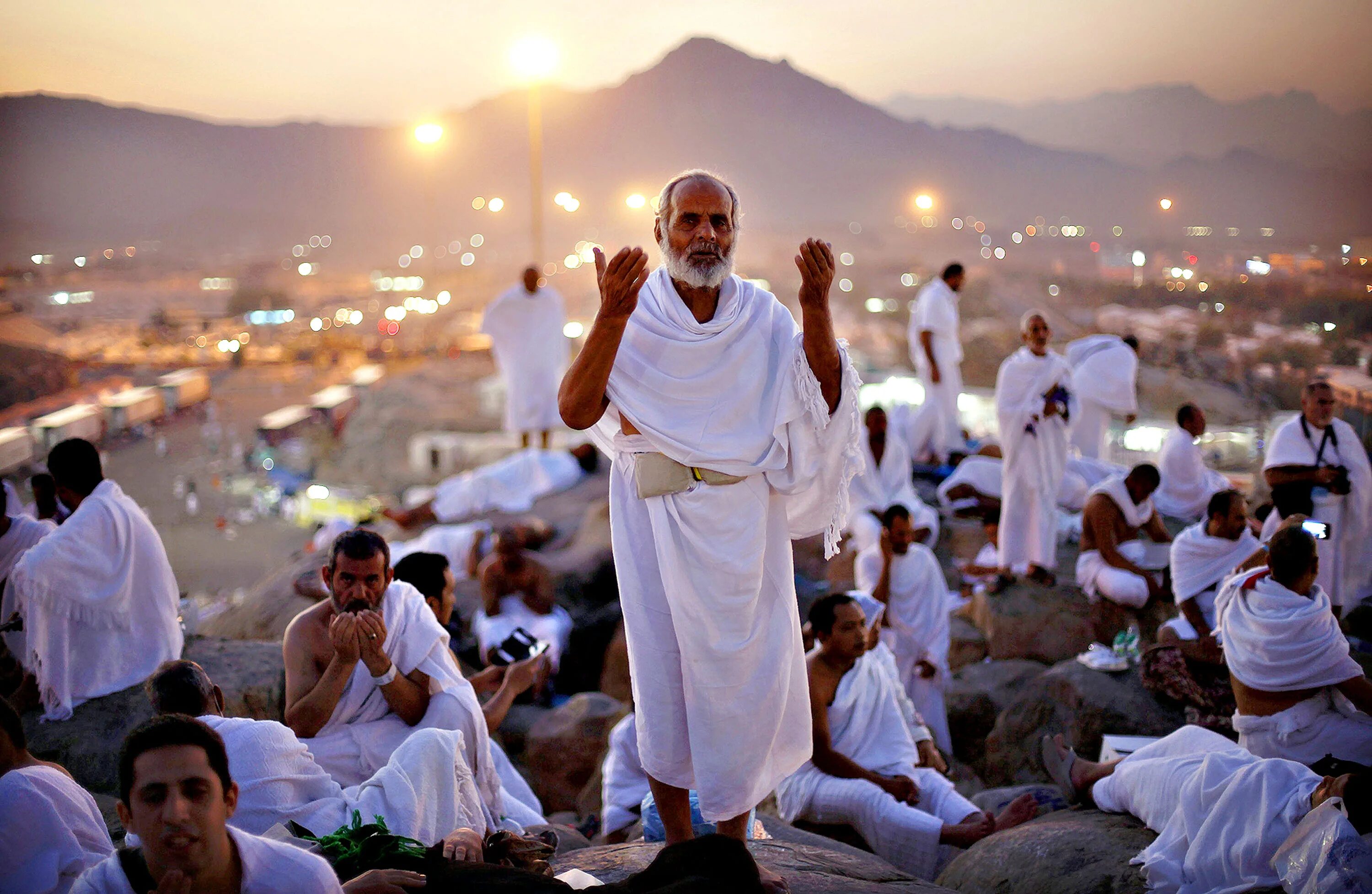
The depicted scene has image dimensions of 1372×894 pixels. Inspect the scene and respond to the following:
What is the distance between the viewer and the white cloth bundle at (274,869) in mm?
2027

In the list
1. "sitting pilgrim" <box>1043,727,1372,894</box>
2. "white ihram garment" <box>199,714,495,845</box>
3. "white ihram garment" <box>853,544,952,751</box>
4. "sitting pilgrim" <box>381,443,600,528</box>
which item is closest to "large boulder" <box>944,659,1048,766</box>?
"white ihram garment" <box>853,544,952,751</box>

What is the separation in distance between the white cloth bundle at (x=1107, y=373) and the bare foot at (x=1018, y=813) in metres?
6.51

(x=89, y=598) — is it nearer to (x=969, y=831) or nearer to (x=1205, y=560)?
(x=969, y=831)

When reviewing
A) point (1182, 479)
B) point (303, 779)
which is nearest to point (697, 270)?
point (303, 779)

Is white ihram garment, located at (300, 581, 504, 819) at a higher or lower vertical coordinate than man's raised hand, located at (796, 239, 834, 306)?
lower

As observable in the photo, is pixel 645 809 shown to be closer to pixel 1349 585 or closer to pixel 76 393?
pixel 1349 585

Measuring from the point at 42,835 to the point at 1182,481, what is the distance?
8.54 metres

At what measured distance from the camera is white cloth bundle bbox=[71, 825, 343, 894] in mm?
2027

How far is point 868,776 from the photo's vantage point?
416cm

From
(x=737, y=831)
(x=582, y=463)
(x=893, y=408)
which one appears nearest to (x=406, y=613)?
(x=737, y=831)

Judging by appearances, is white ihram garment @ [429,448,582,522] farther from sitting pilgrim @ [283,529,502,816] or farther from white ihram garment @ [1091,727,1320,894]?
white ihram garment @ [1091,727,1320,894]

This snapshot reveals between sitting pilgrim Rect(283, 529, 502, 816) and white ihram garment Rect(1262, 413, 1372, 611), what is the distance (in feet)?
16.8

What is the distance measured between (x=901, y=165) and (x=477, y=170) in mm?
13791

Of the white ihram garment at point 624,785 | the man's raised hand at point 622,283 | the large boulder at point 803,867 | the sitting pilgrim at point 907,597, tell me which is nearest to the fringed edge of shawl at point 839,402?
the man's raised hand at point 622,283
